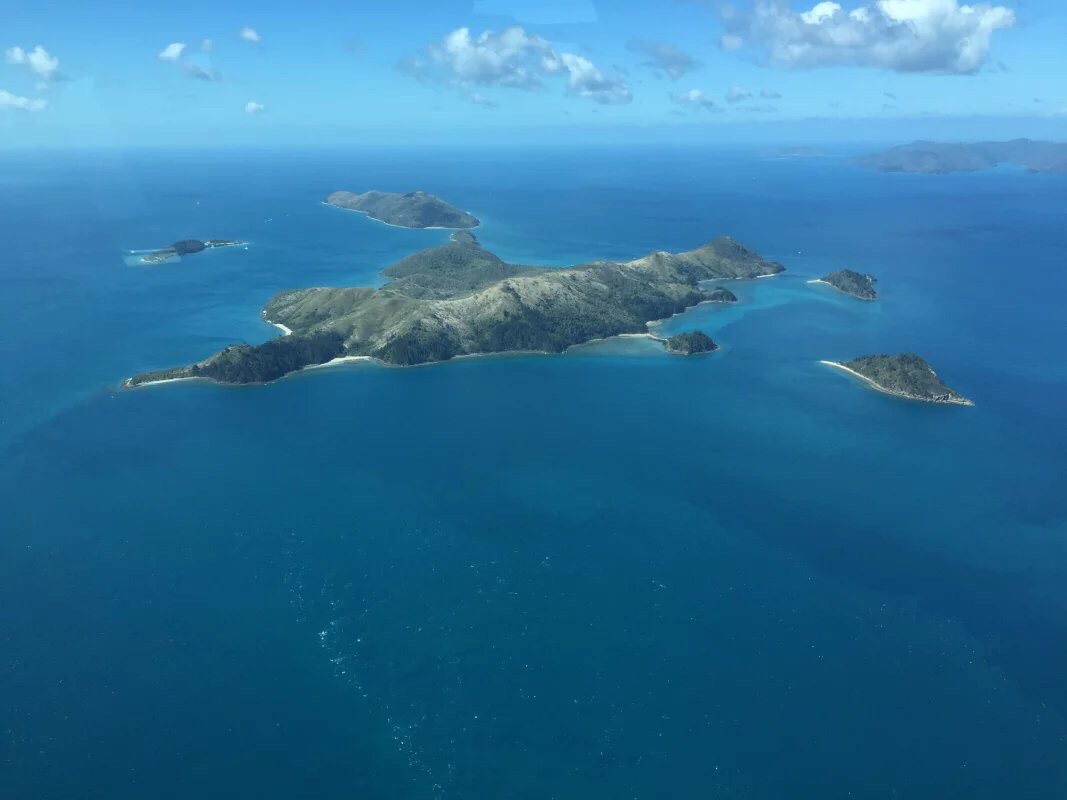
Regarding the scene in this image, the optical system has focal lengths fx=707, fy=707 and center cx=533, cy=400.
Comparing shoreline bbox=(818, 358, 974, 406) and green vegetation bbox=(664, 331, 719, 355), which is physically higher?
green vegetation bbox=(664, 331, 719, 355)

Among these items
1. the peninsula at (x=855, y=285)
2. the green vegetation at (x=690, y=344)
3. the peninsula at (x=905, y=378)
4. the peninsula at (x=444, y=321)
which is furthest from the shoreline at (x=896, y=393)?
the peninsula at (x=855, y=285)

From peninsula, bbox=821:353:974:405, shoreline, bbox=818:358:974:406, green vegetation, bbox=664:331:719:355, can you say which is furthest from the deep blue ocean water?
green vegetation, bbox=664:331:719:355

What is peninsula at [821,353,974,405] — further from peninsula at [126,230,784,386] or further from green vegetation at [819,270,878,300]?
green vegetation at [819,270,878,300]

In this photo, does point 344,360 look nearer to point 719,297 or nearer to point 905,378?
point 719,297

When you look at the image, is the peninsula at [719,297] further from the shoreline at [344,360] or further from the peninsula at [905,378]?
the shoreline at [344,360]

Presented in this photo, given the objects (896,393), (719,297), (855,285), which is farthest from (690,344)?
(855,285)

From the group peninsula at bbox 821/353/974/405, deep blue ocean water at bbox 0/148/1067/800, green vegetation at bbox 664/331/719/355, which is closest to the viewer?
deep blue ocean water at bbox 0/148/1067/800

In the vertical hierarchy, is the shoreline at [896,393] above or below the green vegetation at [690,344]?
below
